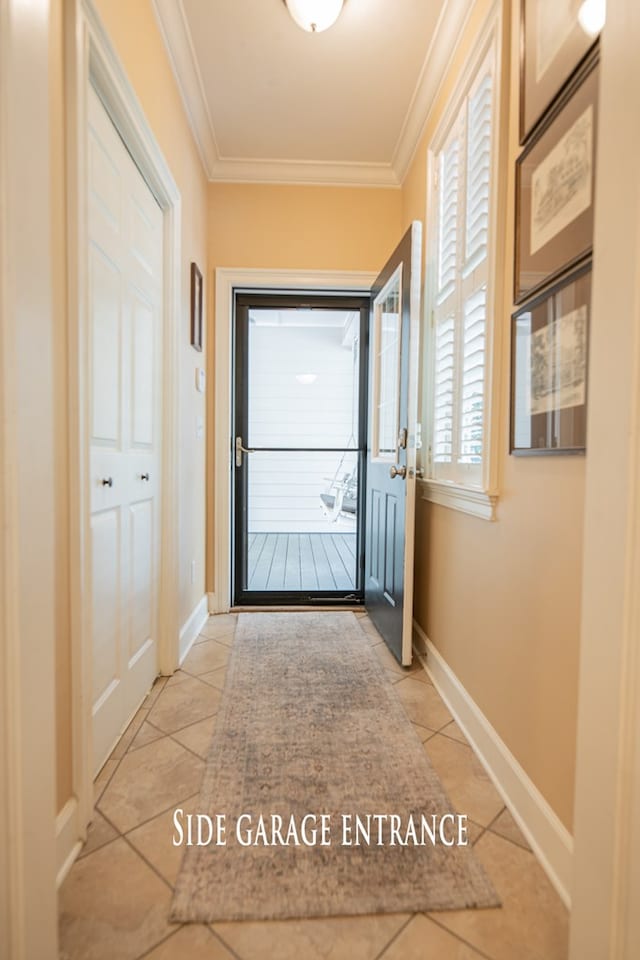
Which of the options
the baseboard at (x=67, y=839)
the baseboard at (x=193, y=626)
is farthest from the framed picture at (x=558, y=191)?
the baseboard at (x=193, y=626)

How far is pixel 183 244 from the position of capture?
2.21 meters

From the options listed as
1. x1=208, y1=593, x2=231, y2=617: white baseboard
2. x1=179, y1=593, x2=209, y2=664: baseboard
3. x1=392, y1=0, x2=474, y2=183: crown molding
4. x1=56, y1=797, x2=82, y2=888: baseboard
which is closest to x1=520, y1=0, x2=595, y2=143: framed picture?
x1=392, y1=0, x2=474, y2=183: crown molding

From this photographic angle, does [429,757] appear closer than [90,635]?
No

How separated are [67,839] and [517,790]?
116cm

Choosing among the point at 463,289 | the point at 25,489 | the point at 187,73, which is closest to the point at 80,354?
the point at 25,489

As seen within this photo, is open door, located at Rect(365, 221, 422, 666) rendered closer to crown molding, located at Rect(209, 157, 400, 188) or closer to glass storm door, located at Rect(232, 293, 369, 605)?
glass storm door, located at Rect(232, 293, 369, 605)

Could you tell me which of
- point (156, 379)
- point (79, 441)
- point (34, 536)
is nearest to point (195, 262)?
point (156, 379)

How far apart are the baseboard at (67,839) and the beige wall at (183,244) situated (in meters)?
0.03

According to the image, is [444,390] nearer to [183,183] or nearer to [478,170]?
[478,170]

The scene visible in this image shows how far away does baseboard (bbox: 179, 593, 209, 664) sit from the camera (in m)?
2.28

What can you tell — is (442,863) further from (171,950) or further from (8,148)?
(8,148)

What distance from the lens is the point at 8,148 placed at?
634 millimetres

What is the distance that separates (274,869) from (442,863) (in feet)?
1.33

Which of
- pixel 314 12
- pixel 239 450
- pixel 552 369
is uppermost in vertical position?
pixel 314 12
